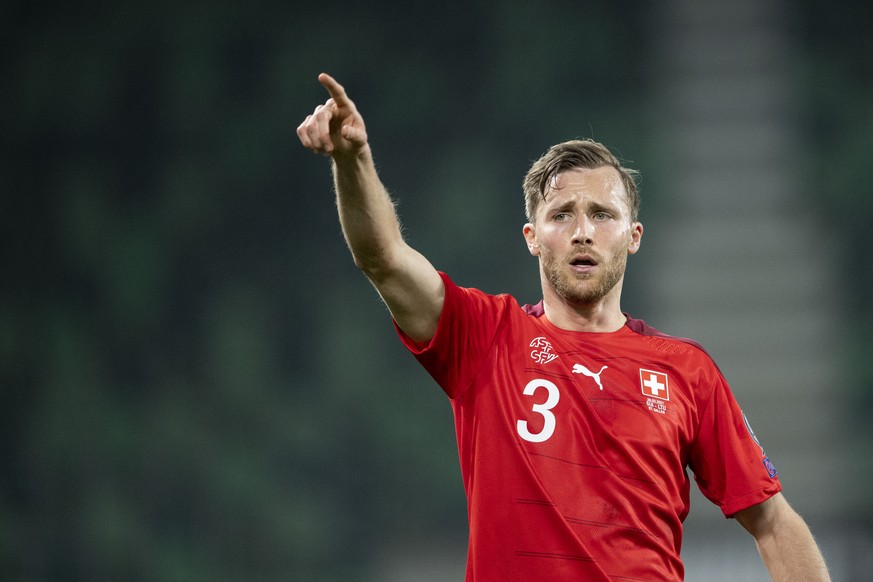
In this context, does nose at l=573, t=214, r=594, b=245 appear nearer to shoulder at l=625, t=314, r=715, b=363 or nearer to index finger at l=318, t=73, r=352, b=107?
shoulder at l=625, t=314, r=715, b=363

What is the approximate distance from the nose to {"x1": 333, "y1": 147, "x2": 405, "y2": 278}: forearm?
52cm

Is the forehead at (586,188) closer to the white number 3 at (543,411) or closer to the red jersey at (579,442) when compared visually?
the red jersey at (579,442)

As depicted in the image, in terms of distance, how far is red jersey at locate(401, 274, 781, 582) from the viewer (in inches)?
73.0

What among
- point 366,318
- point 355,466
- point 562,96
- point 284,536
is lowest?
point 284,536

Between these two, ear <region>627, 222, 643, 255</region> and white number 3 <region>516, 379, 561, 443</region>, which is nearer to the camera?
white number 3 <region>516, 379, 561, 443</region>

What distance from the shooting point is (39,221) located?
18.9 ft

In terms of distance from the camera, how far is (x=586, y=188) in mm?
2230

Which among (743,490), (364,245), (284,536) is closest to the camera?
(364,245)

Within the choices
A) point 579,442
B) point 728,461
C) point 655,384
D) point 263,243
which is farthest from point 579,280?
point 263,243

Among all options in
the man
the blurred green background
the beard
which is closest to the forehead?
the man

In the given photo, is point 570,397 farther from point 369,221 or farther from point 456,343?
point 369,221

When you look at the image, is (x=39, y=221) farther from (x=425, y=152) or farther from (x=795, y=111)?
(x=795, y=111)

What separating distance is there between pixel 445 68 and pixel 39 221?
2731 mm

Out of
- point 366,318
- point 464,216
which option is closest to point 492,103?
point 464,216
